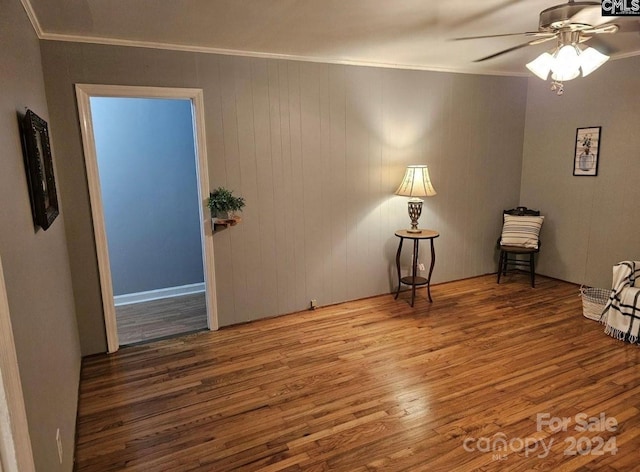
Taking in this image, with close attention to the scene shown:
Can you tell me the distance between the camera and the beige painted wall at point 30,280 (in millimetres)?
1284

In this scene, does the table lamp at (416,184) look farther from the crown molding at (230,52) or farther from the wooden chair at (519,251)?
the wooden chair at (519,251)

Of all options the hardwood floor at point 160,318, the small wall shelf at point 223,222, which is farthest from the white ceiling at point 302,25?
the hardwood floor at point 160,318

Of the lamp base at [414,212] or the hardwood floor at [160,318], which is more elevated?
the lamp base at [414,212]

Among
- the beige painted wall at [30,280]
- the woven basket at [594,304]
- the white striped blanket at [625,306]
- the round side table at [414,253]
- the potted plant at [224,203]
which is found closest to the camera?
the beige painted wall at [30,280]

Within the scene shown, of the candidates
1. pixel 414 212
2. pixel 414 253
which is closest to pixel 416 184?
pixel 414 212

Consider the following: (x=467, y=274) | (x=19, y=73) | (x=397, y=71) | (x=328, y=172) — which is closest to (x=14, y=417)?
(x=19, y=73)

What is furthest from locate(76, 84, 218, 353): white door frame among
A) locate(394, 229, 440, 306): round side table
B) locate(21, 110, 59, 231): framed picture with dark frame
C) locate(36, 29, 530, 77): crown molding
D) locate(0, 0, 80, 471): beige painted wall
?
locate(394, 229, 440, 306): round side table

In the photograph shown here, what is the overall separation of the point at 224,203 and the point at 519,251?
130 inches

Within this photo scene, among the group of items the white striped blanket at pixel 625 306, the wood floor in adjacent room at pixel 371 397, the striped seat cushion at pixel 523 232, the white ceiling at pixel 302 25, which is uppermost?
the white ceiling at pixel 302 25

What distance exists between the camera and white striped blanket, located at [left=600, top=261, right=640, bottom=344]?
3217 millimetres

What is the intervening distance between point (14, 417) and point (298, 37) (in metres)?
2.89

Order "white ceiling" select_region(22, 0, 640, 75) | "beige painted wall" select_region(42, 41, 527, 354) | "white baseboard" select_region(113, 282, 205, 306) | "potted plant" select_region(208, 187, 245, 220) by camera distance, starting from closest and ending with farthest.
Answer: "white ceiling" select_region(22, 0, 640, 75) → "beige painted wall" select_region(42, 41, 527, 354) → "potted plant" select_region(208, 187, 245, 220) → "white baseboard" select_region(113, 282, 205, 306)

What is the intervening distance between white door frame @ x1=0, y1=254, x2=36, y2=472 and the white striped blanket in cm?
392

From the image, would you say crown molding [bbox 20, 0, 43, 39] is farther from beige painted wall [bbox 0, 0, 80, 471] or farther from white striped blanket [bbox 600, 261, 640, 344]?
white striped blanket [bbox 600, 261, 640, 344]
